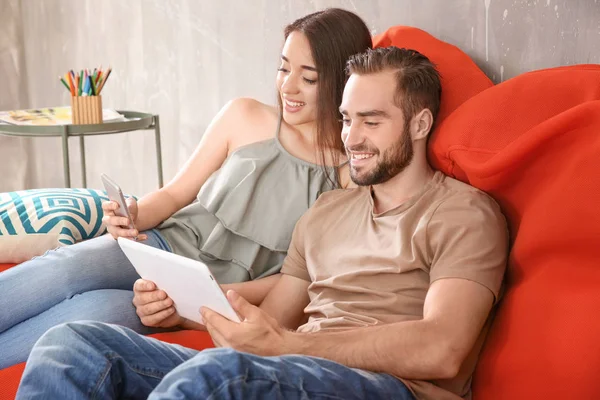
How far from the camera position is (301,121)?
69.6 inches

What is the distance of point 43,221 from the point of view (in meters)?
1.92

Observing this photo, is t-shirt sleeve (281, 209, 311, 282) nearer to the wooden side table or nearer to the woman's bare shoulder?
the woman's bare shoulder

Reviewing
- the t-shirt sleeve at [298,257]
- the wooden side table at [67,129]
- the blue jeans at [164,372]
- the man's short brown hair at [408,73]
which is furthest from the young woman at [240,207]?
the wooden side table at [67,129]

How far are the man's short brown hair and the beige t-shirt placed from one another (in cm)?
13

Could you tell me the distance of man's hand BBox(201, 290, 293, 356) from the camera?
125 centimetres

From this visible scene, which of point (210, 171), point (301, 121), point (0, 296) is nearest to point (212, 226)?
point (210, 171)

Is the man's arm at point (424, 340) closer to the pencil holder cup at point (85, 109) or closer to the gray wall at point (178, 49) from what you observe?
the gray wall at point (178, 49)

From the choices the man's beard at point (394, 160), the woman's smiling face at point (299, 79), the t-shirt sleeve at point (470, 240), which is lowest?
the t-shirt sleeve at point (470, 240)

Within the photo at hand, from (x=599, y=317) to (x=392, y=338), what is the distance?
28cm

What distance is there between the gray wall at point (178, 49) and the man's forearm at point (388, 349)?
58cm

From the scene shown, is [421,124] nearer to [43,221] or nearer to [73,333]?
[73,333]

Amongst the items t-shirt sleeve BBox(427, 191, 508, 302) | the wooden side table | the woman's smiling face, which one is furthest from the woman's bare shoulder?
the wooden side table

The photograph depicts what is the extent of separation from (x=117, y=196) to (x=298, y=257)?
377 millimetres

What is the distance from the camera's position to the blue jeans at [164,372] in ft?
3.44
